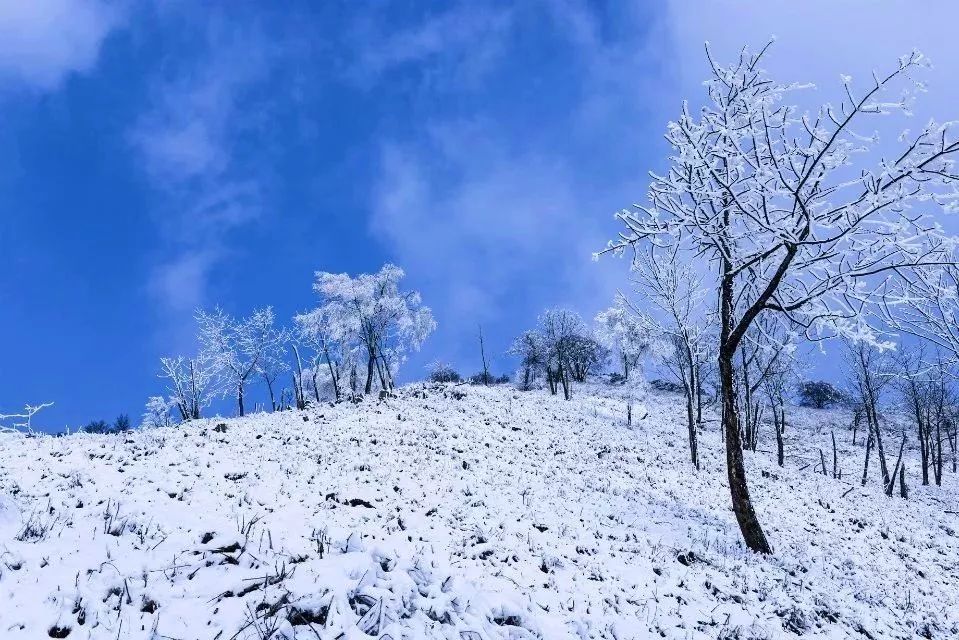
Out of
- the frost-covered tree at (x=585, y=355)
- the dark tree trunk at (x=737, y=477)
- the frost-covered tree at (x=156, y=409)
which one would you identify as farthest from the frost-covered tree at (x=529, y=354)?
the dark tree trunk at (x=737, y=477)

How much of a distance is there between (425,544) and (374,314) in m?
33.9

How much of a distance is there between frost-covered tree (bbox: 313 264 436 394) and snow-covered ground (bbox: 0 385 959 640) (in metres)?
21.2

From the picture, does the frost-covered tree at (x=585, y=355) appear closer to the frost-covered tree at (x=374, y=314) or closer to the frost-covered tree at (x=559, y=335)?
the frost-covered tree at (x=559, y=335)

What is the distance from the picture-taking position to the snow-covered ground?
18.0 feet

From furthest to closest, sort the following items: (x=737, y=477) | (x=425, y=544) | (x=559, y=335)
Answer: (x=559, y=335)
(x=737, y=477)
(x=425, y=544)

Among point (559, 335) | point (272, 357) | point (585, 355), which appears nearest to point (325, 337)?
point (272, 357)

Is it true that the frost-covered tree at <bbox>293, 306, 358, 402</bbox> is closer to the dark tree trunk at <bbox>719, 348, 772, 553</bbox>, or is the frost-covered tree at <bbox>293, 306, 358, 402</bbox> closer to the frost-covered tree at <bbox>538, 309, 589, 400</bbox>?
the frost-covered tree at <bbox>538, 309, 589, 400</bbox>

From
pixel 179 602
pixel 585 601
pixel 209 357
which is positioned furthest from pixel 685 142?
pixel 209 357

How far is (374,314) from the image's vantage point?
4150cm

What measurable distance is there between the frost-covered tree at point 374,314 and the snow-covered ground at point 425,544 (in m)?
21.2

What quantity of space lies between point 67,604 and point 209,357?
39909mm

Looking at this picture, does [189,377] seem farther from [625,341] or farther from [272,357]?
[625,341]

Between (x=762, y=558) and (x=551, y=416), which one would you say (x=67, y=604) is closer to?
(x=762, y=558)

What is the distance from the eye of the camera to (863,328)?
30.5 feet
